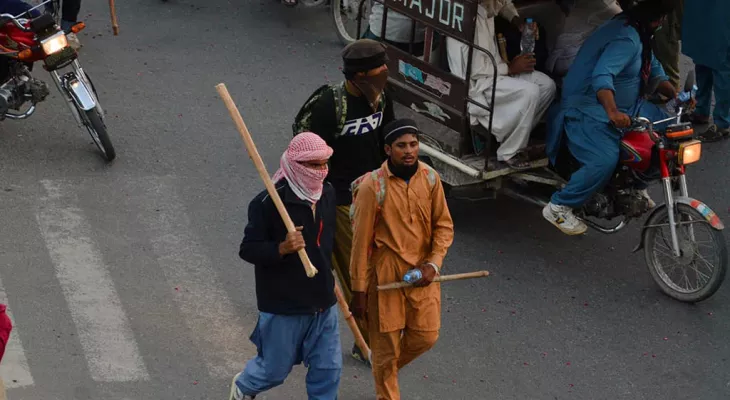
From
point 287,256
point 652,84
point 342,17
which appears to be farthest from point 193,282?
point 342,17

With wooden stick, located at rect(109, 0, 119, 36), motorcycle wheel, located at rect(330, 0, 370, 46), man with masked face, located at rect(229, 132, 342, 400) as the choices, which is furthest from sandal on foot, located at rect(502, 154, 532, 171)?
wooden stick, located at rect(109, 0, 119, 36)

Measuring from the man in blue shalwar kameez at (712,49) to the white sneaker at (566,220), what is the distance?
2.70m

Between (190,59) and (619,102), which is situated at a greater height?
(619,102)

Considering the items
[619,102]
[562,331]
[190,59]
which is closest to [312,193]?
[562,331]

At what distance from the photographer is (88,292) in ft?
24.3

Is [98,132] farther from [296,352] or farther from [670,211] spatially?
[670,211]

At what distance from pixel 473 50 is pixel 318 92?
1765 millimetres

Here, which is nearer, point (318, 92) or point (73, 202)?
point (318, 92)

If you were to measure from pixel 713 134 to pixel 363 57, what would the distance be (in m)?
4.82

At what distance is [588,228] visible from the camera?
873 cm

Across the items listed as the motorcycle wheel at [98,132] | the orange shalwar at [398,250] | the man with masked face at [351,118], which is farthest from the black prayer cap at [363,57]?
the motorcycle wheel at [98,132]

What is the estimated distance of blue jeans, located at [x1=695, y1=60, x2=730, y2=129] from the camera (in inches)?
396

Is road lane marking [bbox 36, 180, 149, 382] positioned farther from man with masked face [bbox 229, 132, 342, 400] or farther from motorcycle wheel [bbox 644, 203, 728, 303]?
motorcycle wheel [bbox 644, 203, 728, 303]

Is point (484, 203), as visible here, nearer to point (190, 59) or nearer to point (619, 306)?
point (619, 306)
